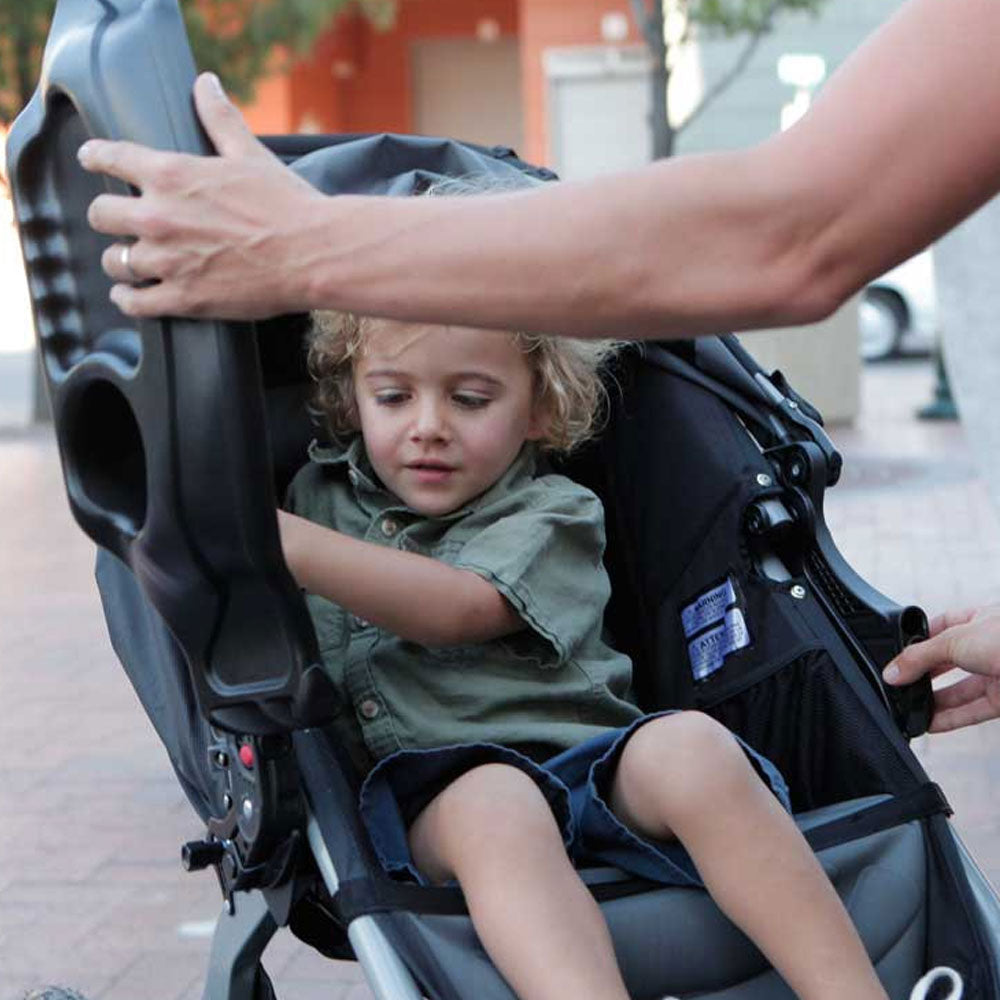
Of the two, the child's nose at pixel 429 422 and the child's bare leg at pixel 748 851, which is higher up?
the child's nose at pixel 429 422

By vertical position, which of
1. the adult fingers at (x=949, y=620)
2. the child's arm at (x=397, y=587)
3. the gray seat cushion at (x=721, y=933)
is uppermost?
the child's arm at (x=397, y=587)

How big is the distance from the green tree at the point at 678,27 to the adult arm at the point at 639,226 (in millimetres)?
9118

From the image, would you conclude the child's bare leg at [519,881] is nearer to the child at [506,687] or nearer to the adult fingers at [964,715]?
the child at [506,687]

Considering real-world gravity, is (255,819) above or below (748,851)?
above

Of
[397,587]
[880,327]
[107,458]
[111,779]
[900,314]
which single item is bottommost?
[880,327]

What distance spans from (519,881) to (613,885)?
0.20 meters

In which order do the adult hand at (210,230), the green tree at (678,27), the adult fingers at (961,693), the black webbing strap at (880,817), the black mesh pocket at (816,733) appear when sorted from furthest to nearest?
1. the green tree at (678,27)
2. the adult fingers at (961,693)
3. the black mesh pocket at (816,733)
4. the black webbing strap at (880,817)
5. the adult hand at (210,230)

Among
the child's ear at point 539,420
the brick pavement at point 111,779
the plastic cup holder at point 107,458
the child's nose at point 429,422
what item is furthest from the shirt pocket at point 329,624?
the brick pavement at point 111,779

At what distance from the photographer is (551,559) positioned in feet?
8.89

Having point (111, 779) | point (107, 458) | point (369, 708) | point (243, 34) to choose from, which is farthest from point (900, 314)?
point (107, 458)

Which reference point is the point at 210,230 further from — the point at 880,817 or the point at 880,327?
the point at 880,327

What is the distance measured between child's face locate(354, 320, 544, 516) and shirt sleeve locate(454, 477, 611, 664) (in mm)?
78

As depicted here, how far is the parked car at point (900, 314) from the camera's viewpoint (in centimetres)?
1683

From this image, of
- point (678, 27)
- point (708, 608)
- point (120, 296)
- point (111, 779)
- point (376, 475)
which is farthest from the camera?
point (678, 27)
